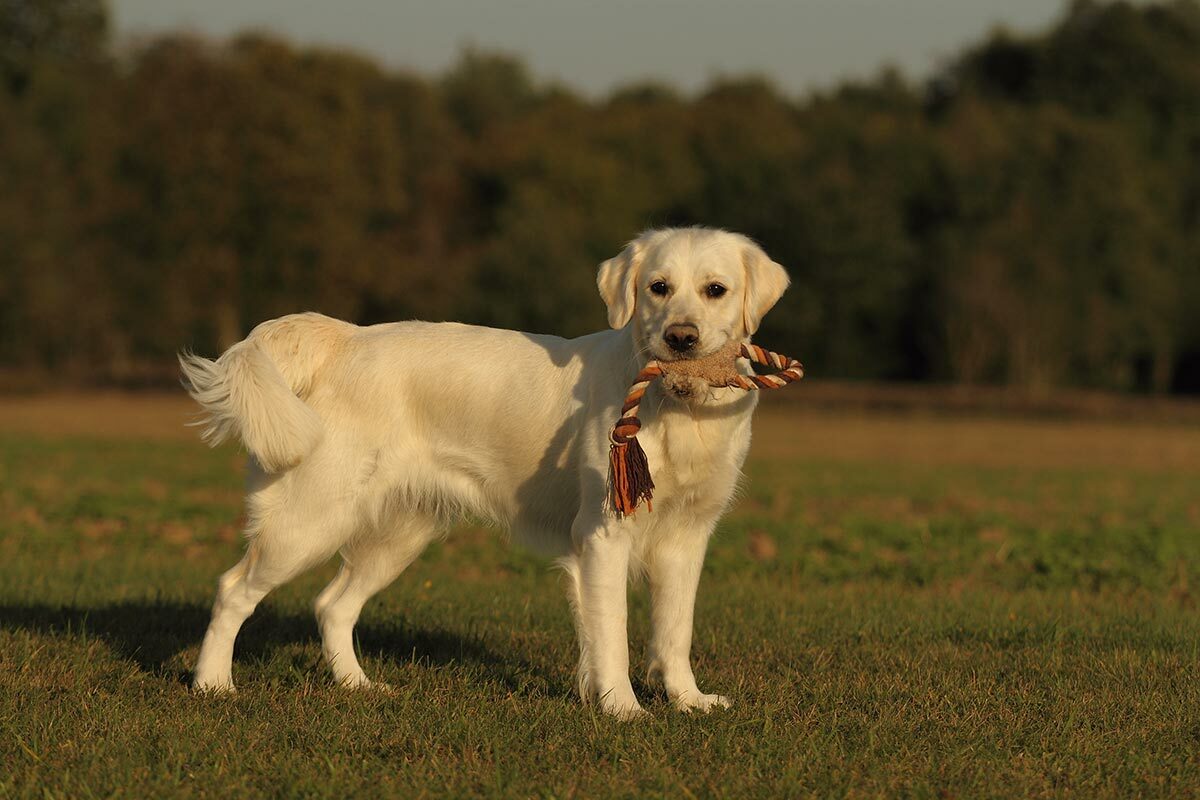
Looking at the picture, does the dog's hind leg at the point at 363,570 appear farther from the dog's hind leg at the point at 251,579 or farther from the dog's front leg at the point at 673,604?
the dog's front leg at the point at 673,604

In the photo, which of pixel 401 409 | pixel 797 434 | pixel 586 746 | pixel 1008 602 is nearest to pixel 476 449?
pixel 401 409

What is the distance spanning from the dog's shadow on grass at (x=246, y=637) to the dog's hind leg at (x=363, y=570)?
214mm

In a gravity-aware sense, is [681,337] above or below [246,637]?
above

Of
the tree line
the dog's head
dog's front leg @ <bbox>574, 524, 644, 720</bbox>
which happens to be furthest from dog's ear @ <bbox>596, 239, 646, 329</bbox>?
the tree line

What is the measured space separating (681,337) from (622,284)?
0.58m

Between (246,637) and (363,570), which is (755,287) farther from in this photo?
(246,637)

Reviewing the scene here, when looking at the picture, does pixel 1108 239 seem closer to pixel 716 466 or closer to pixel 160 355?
pixel 160 355

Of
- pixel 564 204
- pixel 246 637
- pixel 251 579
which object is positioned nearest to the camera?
pixel 251 579

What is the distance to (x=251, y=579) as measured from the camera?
5922mm

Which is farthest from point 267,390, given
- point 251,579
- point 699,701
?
point 699,701

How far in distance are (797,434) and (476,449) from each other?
97.7 ft

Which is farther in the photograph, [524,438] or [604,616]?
[524,438]

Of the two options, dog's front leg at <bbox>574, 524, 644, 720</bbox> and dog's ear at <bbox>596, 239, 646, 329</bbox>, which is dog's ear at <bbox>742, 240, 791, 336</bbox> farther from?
dog's front leg at <bbox>574, 524, 644, 720</bbox>

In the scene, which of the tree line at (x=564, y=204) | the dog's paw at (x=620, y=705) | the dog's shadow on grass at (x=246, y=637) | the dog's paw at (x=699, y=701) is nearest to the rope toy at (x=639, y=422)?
the dog's paw at (x=620, y=705)
